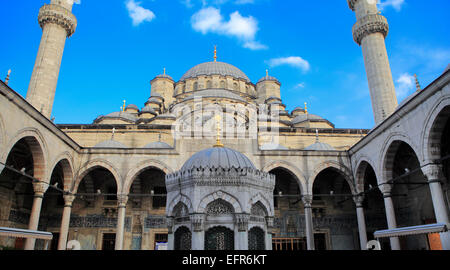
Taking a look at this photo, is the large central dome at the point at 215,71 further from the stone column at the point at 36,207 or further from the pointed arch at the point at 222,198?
the pointed arch at the point at 222,198

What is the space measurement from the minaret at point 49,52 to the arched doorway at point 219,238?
1158 cm

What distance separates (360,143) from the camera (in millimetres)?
11672

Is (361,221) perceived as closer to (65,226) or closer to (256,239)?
(256,239)

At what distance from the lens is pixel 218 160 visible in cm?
509

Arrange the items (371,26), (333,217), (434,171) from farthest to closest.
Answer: (371,26)
(333,217)
(434,171)

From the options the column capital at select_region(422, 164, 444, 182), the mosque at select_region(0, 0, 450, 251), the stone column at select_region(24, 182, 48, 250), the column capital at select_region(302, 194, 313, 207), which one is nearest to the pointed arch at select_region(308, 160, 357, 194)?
the mosque at select_region(0, 0, 450, 251)

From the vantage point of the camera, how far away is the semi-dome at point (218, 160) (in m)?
5.00

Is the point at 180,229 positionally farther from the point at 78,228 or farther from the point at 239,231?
the point at 78,228

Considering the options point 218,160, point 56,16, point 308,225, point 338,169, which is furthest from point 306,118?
point 218,160

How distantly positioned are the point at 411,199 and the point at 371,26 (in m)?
8.59

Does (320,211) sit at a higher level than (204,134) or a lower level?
lower

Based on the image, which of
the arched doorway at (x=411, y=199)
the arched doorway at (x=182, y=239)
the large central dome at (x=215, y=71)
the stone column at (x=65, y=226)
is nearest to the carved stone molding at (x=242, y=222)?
the arched doorway at (x=182, y=239)
